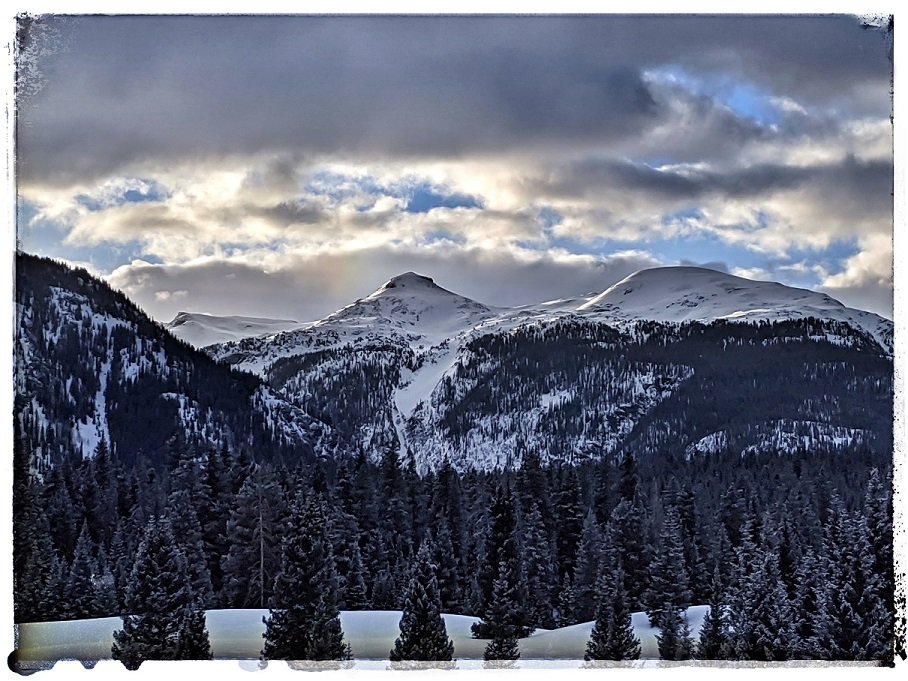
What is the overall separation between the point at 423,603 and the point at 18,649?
8.12 meters

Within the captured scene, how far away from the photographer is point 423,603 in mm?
21094

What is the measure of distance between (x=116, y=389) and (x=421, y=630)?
61.3ft

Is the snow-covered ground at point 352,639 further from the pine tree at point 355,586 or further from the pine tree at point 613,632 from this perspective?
the pine tree at point 355,586

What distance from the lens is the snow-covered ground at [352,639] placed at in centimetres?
1853

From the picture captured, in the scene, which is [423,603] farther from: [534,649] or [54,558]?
[54,558]

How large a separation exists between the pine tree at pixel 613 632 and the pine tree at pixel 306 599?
18.0ft

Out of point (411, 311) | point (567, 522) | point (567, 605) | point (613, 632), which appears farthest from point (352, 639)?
point (411, 311)

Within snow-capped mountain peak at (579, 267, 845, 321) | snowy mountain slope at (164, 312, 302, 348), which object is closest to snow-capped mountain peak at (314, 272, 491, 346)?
snowy mountain slope at (164, 312, 302, 348)

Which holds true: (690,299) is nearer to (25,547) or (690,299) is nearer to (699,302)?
(699,302)

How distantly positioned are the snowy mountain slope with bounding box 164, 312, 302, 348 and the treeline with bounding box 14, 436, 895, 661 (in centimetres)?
390

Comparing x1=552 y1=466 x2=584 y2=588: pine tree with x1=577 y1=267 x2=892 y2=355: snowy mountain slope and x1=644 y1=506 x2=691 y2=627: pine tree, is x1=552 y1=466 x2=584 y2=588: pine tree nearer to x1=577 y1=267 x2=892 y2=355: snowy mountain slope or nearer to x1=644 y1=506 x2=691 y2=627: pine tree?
x1=644 y1=506 x2=691 y2=627: pine tree

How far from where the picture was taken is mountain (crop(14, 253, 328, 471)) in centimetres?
2150

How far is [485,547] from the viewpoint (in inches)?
1108

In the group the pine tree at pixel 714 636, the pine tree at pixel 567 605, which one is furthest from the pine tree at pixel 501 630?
the pine tree at pixel 714 636
